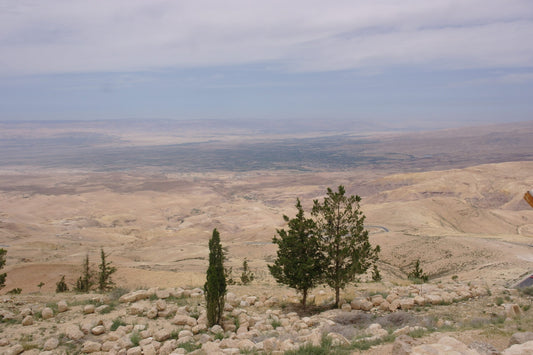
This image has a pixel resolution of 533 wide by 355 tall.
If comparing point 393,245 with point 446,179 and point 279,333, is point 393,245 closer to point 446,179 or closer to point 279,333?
point 279,333

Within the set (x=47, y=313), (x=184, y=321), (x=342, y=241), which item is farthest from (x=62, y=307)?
(x=342, y=241)

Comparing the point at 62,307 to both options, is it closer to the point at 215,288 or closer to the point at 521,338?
the point at 215,288

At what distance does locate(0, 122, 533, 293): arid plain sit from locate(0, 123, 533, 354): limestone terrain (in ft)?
1.07

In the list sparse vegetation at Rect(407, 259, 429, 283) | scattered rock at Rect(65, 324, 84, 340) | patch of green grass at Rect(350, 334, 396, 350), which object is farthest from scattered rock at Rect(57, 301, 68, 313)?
sparse vegetation at Rect(407, 259, 429, 283)

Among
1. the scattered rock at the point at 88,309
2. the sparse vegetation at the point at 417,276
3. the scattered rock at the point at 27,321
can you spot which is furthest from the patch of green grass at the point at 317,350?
the sparse vegetation at the point at 417,276

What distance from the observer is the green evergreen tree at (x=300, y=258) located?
47.2ft

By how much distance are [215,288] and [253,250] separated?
31.5 m

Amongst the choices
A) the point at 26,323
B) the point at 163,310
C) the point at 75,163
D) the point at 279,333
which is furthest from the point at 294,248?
the point at 75,163

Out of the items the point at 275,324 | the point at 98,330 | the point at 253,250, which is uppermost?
the point at 98,330

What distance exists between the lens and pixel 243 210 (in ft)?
274

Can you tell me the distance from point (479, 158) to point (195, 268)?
159934mm

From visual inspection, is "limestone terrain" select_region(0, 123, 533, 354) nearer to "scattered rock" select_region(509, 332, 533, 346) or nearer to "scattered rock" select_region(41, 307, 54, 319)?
"scattered rock" select_region(41, 307, 54, 319)

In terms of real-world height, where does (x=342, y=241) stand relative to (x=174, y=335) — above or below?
above

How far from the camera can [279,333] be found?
37.0 ft
